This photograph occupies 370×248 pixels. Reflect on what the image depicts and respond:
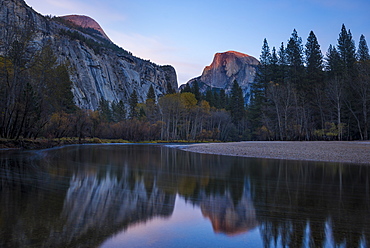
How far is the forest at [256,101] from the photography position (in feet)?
90.7

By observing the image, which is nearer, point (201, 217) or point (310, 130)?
point (201, 217)

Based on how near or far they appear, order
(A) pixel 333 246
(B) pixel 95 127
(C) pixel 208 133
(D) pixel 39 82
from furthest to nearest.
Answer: (C) pixel 208 133
(B) pixel 95 127
(D) pixel 39 82
(A) pixel 333 246

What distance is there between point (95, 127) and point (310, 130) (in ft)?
145

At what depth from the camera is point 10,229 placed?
3.75 meters

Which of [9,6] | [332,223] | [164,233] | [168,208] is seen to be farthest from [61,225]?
[9,6]

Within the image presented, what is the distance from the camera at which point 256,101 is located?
218 feet

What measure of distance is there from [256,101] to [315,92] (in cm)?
2098

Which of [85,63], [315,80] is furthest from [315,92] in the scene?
[85,63]

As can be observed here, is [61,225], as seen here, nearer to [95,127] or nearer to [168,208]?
[168,208]

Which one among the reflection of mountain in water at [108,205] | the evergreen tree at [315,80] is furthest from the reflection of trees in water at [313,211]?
the evergreen tree at [315,80]

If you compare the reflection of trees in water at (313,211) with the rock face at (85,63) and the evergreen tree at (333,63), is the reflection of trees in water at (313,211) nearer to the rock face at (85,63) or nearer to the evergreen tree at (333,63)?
the evergreen tree at (333,63)

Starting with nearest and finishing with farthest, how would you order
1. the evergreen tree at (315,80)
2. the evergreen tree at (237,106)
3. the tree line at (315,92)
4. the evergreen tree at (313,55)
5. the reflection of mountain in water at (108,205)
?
the reflection of mountain in water at (108,205) → the tree line at (315,92) → the evergreen tree at (315,80) → the evergreen tree at (313,55) → the evergreen tree at (237,106)

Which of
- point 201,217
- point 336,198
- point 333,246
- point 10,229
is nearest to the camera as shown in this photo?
point 333,246

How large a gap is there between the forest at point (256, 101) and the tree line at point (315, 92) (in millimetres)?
143
